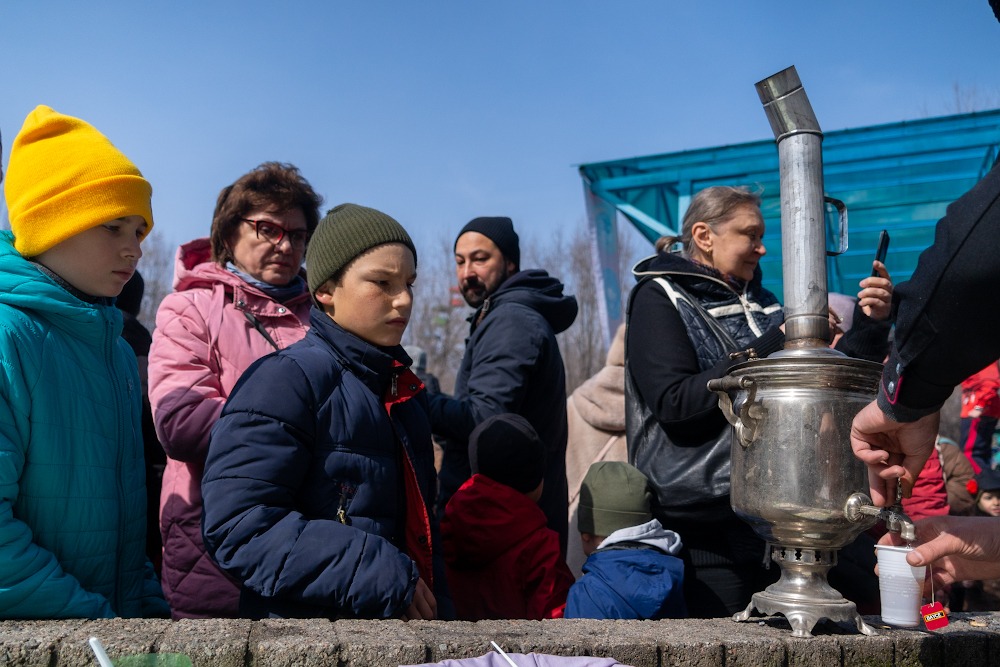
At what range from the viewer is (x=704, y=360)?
3543 millimetres

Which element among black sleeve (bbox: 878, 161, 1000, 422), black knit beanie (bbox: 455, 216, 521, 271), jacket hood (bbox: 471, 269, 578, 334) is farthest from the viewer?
black knit beanie (bbox: 455, 216, 521, 271)

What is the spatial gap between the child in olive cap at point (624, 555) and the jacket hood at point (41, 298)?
5.77ft

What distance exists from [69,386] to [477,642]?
4.29 feet

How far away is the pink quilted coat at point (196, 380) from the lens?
312 cm

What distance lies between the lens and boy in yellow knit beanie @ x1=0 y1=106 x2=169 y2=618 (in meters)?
Answer: 2.34

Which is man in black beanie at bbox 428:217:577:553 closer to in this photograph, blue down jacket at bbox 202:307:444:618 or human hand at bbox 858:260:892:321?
blue down jacket at bbox 202:307:444:618

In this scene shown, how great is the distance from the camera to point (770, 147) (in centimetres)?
1139

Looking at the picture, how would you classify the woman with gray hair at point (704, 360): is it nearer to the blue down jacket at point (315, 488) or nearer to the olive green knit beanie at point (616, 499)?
the olive green knit beanie at point (616, 499)

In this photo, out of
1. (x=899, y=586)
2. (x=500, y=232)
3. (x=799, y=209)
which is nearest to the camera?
(x=899, y=586)

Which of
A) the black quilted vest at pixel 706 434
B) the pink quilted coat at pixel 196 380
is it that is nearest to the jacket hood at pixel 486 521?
the black quilted vest at pixel 706 434

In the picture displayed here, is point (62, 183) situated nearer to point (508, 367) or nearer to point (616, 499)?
point (508, 367)

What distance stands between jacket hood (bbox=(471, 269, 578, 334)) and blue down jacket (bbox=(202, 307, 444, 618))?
5.43 ft

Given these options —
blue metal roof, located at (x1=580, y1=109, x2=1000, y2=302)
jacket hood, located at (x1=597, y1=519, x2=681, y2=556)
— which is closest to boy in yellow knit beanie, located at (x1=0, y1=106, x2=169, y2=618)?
jacket hood, located at (x1=597, y1=519, x2=681, y2=556)

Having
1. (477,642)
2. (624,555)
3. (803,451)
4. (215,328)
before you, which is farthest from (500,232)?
(477,642)
